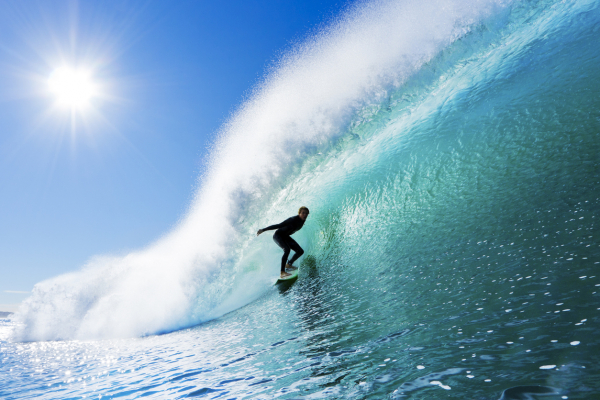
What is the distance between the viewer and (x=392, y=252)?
482 centimetres

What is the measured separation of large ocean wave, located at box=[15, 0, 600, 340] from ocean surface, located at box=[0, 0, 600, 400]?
0.14ft

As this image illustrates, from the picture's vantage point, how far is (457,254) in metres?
3.60

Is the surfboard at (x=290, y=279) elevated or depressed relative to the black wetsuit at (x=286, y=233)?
depressed

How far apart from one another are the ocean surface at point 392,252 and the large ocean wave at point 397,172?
Result: 0.14ft

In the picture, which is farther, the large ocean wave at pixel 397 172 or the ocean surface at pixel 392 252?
the large ocean wave at pixel 397 172

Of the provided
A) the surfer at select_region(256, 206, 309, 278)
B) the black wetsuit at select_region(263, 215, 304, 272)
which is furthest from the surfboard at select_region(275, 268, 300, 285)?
the black wetsuit at select_region(263, 215, 304, 272)

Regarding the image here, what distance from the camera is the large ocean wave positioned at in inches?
164

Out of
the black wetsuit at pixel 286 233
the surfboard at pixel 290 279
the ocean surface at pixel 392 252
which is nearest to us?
the ocean surface at pixel 392 252

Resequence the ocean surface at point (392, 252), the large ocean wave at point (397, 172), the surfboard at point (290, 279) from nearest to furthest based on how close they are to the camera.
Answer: the ocean surface at point (392, 252) → the large ocean wave at point (397, 172) → the surfboard at point (290, 279)

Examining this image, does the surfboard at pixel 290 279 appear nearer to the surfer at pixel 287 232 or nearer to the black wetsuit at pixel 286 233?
the surfer at pixel 287 232

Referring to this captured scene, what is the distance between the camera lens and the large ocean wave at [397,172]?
13.7 feet

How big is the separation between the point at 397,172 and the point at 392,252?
2830 mm

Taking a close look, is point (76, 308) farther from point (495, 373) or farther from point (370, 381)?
point (495, 373)

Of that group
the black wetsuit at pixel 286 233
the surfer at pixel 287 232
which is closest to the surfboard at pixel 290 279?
the surfer at pixel 287 232
